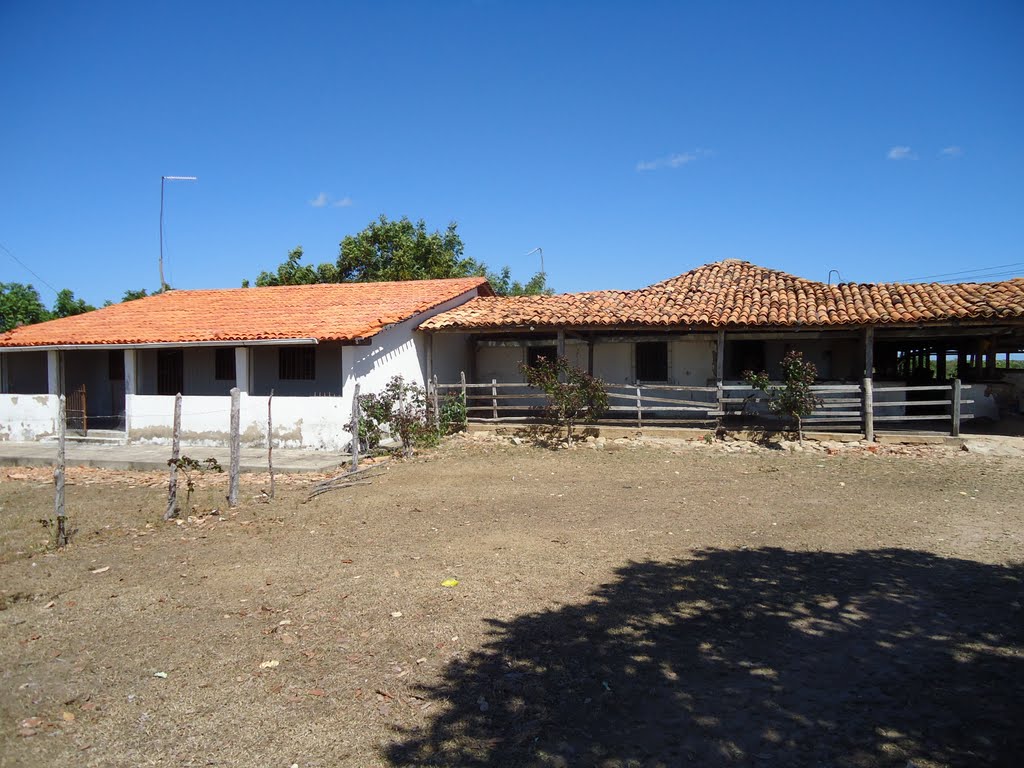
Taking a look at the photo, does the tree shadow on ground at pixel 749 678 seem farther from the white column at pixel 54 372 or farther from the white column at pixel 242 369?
the white column at pixel 54 372

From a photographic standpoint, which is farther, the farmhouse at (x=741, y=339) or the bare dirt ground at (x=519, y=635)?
the farmhouse at (x=741, y=339)

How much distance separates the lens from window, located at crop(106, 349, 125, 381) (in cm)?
1712

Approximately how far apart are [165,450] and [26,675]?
1011 cm

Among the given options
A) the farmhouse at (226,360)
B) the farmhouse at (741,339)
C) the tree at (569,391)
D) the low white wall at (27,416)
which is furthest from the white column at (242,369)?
the tree at (569,391)

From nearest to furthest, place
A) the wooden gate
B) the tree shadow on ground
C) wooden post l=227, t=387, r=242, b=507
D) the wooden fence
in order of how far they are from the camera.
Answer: the tree shadow on ground, wooden post l=227, t=387, r=242, b=507, the wooden fence, the wooden gate

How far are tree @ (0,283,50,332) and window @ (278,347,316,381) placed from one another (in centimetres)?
1149

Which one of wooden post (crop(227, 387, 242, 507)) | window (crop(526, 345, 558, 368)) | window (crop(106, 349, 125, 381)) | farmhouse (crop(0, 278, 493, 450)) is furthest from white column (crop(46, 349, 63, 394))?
window (crop(526, 345, 558, 368))

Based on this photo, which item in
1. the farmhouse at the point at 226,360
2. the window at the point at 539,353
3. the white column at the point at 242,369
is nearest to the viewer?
the farmhouse at the point at 226,360

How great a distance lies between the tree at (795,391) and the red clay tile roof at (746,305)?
3.42 ft

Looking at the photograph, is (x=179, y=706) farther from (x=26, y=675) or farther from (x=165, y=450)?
(x=165, y=450)

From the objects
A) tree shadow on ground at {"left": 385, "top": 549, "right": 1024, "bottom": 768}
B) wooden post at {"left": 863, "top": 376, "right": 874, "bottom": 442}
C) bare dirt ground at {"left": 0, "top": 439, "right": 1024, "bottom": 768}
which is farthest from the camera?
wooden post at {"left": 863, "top": 376, "right": 874, "bottom": 442}

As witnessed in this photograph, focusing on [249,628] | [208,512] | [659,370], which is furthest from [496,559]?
[659,370]

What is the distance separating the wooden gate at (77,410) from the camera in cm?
1562

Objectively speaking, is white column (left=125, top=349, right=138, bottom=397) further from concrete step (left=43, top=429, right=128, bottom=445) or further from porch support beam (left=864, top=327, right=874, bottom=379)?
porch support beam (left=864, top=327, right=874, bottom=379)
